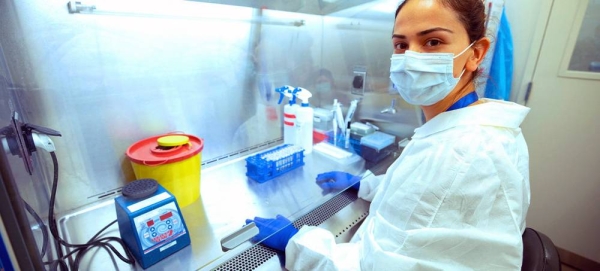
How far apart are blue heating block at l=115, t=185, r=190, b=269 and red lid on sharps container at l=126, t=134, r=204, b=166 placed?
0.14m

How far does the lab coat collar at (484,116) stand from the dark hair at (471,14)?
0.18 metres

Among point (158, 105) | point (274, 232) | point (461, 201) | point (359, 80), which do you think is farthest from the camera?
point (359, 80)

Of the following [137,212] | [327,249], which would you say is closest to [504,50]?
[327,249]

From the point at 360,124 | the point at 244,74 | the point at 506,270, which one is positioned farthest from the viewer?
the point at 360,124

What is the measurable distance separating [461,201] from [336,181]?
1.96 ft

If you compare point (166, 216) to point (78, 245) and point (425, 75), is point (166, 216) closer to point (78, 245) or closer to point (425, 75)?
point (78, 245)

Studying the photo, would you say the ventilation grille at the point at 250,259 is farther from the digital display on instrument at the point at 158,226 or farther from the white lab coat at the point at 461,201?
the white lab coat at the point at 461,201

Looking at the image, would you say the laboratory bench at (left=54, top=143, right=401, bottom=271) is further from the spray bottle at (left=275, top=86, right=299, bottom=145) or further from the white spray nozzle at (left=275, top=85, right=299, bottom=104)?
the white spray nozzle at (left=275, top=85, right=299, bottom=104)

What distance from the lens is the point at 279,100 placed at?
4.66ft

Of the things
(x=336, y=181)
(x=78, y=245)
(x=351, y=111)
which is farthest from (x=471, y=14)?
(x=78, y=245)

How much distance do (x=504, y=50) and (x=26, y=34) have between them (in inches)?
82.2

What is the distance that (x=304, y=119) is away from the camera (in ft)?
4.26

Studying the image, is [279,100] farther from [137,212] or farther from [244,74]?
[137,212]

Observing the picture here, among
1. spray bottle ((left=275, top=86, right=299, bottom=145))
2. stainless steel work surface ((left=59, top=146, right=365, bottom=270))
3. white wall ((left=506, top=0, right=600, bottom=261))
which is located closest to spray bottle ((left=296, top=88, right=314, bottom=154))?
spray bottle ((left=275, top=86, right=299, bottom=145))
